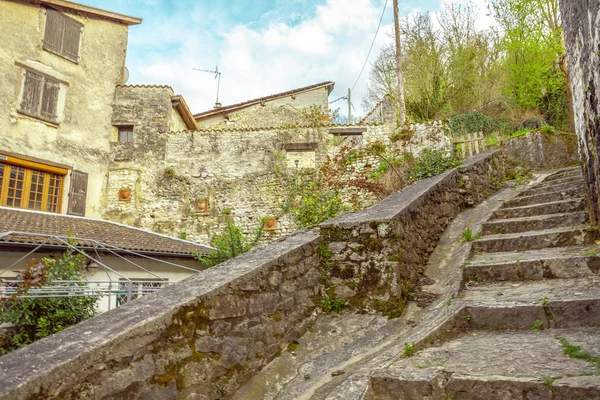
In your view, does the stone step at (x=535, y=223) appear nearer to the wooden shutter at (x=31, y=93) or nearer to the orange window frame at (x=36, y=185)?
the orange window frame at (x=36, y=185)

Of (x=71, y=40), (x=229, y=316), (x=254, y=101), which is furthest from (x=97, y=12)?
(x=229, y=316)

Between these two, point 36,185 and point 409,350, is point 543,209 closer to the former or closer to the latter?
point 409,350

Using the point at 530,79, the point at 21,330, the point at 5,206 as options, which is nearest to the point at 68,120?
the point at 5,206

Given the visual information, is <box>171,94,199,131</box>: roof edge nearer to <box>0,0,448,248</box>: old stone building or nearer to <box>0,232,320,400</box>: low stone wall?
<box>0,0,448,248</box>: old stone building

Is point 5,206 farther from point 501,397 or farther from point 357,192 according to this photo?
point 501,397

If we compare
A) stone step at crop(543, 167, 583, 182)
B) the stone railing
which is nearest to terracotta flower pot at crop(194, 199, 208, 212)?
the stone railing

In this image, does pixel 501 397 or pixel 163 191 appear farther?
pixel 163 191

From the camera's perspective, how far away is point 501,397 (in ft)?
5.67

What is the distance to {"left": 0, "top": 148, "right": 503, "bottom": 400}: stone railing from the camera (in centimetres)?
160

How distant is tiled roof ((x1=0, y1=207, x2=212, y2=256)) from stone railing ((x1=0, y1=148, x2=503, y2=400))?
607 centimetres

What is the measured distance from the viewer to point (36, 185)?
35.8ft

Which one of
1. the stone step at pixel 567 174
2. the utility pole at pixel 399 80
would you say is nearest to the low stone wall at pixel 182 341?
the stone step at pixel 567 174

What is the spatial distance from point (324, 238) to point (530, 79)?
549 inches

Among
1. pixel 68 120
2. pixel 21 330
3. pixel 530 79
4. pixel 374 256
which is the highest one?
pixel 530 79
